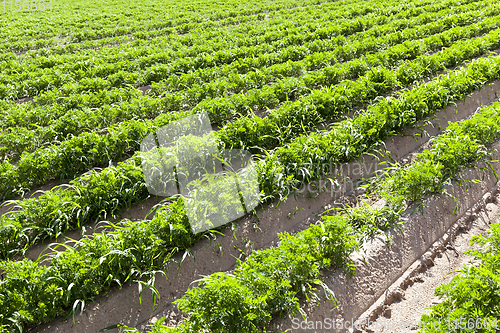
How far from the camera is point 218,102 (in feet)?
22.0

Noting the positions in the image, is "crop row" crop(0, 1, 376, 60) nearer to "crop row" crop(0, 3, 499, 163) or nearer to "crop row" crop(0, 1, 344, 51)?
"crop row" crop(0, 1, 344, 51)

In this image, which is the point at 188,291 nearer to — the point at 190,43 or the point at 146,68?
the point at 146,68

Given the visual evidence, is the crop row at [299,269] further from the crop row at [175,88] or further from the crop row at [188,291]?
the crop row at [175,88]

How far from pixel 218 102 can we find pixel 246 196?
280 cm

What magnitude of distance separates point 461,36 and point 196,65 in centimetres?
876

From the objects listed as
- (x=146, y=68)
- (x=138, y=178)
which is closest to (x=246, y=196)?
(x=138, y=178)

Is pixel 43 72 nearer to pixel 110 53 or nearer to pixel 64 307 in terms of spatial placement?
pixel 110 53

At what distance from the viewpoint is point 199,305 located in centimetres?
296

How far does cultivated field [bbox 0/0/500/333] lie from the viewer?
3379mm

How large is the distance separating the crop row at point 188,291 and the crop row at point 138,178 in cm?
80

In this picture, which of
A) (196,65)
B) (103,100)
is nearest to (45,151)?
(103,100)

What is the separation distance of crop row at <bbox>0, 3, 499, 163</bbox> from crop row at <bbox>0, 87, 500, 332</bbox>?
11.0 ft

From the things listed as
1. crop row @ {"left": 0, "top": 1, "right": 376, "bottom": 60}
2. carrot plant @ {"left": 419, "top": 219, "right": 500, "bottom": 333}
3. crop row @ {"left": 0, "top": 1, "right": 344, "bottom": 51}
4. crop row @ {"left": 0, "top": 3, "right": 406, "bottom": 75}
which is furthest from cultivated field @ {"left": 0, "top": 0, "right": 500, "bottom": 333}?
crop row @ {"left": 0, "top": 1, "right": 344, "bottom": 51}

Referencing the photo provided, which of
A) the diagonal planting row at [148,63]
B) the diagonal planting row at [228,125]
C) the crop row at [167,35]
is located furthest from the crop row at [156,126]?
the crop row at [167,35]
